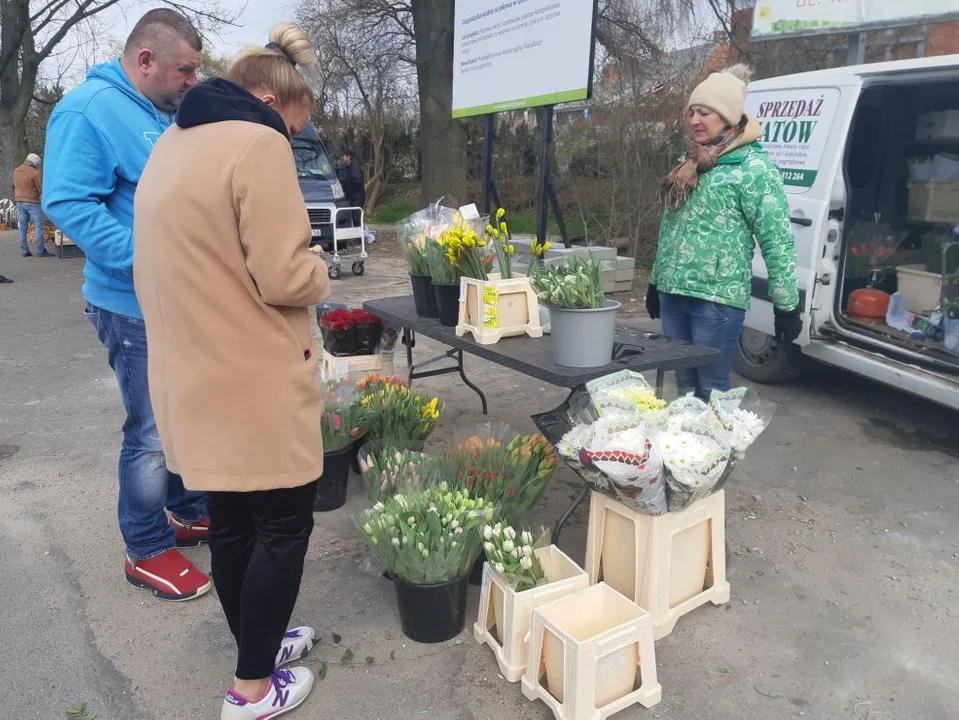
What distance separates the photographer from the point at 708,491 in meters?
2.46

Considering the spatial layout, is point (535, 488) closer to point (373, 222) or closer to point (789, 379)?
point (789, 379)

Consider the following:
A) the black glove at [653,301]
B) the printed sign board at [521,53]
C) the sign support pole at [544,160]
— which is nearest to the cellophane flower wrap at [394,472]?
the black glove at [653,301]

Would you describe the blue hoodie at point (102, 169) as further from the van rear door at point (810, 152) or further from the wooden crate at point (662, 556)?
the van rear door at point (810, 152)

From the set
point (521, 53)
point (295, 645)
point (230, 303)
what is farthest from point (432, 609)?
point (521, 53)

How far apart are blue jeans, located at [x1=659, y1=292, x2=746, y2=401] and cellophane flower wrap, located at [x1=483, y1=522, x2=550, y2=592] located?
1.28m

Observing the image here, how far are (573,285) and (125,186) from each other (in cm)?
152

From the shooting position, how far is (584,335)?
2.61 metres

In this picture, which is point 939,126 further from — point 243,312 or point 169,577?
point 169,577

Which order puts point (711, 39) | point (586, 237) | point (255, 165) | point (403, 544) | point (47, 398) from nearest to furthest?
1. point (255, 165)
2. point (403, 544)
3. point (47, 398)
4. point (586, 237)
5. point (711, 39)

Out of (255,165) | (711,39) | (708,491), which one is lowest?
(708,491)

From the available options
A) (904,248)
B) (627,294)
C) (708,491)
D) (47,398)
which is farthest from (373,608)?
(627,294)

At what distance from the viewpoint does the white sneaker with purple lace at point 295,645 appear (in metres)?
2.35

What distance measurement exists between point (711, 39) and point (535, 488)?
10759 mm

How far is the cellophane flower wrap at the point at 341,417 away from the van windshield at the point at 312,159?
794 centimetres
